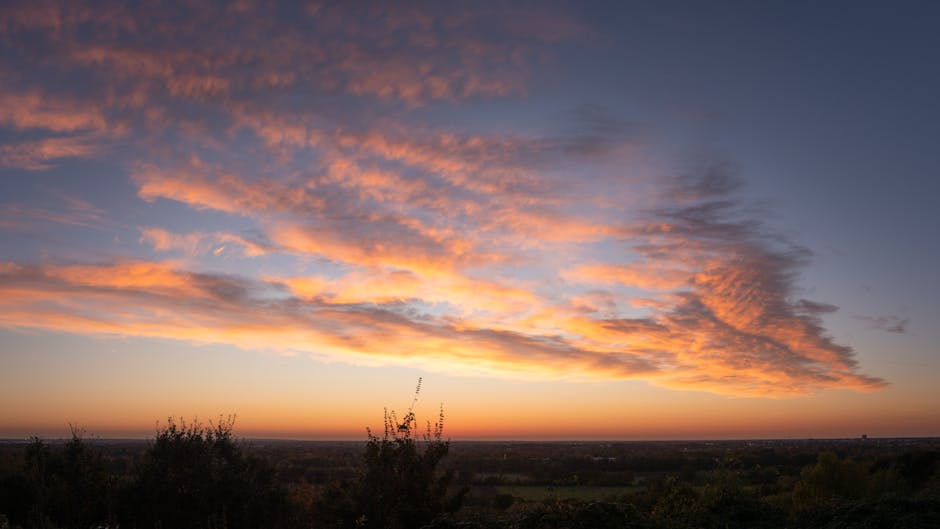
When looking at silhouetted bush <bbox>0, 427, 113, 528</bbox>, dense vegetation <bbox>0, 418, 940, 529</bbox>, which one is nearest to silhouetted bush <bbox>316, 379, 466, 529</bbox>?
dense vegetation <bbox>0, 418, 940, 529</bbox>

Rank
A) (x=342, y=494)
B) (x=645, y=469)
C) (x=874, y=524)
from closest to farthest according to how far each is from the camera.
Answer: (x=874, y=524) < (x=342, y=494) < (x=645, y=469)

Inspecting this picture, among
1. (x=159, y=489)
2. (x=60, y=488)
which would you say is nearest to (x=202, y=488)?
(x=159, y=489)

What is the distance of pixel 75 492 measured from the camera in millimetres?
15703

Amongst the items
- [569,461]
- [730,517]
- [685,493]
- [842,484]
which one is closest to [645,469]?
[569,461]

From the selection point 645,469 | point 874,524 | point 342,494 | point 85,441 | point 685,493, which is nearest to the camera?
point 874,524

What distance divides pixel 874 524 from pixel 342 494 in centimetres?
1073

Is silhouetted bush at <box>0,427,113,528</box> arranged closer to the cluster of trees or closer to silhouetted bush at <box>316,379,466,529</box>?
the cluster of trees

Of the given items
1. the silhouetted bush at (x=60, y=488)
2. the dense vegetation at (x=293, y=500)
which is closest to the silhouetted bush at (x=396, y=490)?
the dense vegetation at (x=293, y=500)

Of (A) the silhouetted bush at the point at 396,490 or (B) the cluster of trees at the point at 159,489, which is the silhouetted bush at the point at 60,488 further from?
(A) the silhouetted bush at the point at 396,490

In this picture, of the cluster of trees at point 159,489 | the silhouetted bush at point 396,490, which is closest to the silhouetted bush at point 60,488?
the cluster of trees at point 159,489

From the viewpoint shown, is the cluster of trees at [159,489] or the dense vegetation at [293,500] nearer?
the dense vegetation at [293,500]

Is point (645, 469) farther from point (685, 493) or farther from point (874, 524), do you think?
point (874, 524)

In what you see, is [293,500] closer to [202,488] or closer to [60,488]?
[202,488]

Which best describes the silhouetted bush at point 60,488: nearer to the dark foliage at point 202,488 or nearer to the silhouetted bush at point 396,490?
the dark foliage at point 202,488
